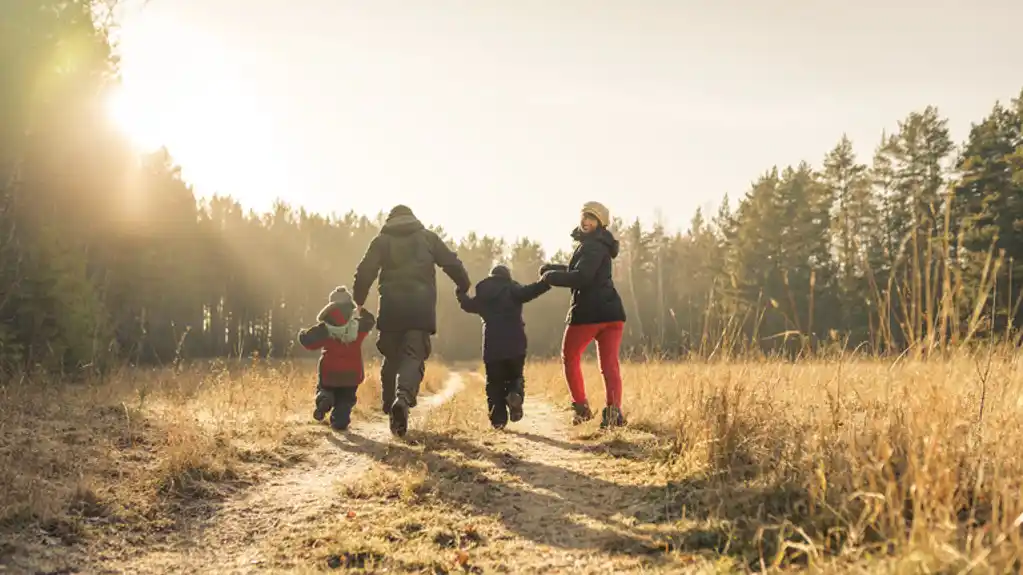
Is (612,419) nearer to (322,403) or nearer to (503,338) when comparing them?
(503,338)

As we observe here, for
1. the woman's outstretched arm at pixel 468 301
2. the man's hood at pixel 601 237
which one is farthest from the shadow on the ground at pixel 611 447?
the man's hood at pixel 601 237

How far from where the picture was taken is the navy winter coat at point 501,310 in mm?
7227

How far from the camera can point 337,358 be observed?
24.5 feet

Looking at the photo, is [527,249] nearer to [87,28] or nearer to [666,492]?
[87,28]

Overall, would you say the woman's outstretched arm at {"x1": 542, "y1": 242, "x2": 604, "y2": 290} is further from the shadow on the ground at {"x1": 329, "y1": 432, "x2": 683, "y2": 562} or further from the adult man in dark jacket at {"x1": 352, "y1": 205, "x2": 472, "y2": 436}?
the shadow on the ground at {"x1": 329, "y1": 432, "x2": 683, "y2": 562}

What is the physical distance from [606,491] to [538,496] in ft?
1.59

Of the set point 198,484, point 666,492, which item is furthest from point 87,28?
point 666,492

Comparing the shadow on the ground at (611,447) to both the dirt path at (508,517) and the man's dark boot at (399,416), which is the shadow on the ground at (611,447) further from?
the man's dark boot at (399,416)

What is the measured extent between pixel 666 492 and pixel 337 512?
2.23 metres

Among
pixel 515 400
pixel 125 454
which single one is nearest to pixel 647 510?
pixel 515 400

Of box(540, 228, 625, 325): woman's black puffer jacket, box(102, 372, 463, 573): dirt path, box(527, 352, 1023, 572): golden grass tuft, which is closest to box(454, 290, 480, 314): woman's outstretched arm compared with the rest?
box(540, 228, 625, 325): woman's black puffer jacket

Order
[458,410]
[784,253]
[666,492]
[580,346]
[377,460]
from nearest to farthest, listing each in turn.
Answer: [666,492], [377,460], [580,346], [458,410], [784,253]

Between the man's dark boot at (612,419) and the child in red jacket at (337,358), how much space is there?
121 inches

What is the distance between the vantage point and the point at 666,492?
3879 mm
